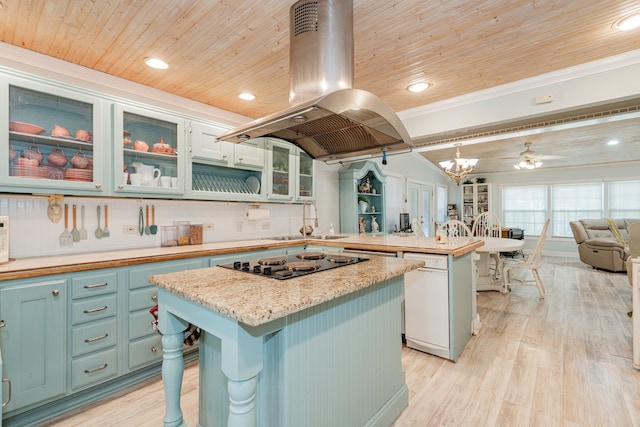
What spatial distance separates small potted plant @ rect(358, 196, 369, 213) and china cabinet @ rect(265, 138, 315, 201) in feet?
3.88

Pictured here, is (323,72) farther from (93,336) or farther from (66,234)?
(66,234)

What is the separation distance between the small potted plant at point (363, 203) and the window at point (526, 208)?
577cm

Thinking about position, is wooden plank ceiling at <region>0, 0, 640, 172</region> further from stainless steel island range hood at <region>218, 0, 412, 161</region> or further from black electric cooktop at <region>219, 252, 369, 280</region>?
black electric cooktop at <region>219, 252, 369, 280</region>

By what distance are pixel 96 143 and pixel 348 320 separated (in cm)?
229

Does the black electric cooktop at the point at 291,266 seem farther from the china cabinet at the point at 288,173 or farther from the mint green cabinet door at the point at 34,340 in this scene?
the china cabinet at the point at 288,173

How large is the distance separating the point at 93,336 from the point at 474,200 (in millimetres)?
9222

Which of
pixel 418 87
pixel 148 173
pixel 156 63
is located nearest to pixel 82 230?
pixel 148 173

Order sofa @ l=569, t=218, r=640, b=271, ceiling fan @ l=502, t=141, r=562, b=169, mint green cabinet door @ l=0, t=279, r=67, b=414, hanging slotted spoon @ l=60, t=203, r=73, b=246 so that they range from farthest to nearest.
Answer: sofa @ l=569, t=218, r=640, b=271 < ceiling fan @ l=502, t=141, r=562, b=169 < hanging slotted spoon @ l=60, t=203, r=73, b=246 < mint green cabinet door @ l=0, t=279, r=67, b=414

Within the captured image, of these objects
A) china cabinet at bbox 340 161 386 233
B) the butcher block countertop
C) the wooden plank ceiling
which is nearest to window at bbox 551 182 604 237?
china cabinet at bbox 340 161 386 233

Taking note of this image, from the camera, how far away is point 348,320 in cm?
146

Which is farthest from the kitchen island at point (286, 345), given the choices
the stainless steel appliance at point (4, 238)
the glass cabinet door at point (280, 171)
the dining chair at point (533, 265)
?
the dining chair at point (533, 265)

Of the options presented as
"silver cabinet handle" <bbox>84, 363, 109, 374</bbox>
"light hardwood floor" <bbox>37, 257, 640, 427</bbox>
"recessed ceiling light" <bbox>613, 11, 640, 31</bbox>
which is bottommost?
"light hardwood floor" <bbox>37, 257, 640, 427</bbox>

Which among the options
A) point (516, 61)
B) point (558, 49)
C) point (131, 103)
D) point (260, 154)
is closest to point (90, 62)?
point (131, 103)

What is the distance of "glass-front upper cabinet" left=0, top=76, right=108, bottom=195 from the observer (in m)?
1.97
